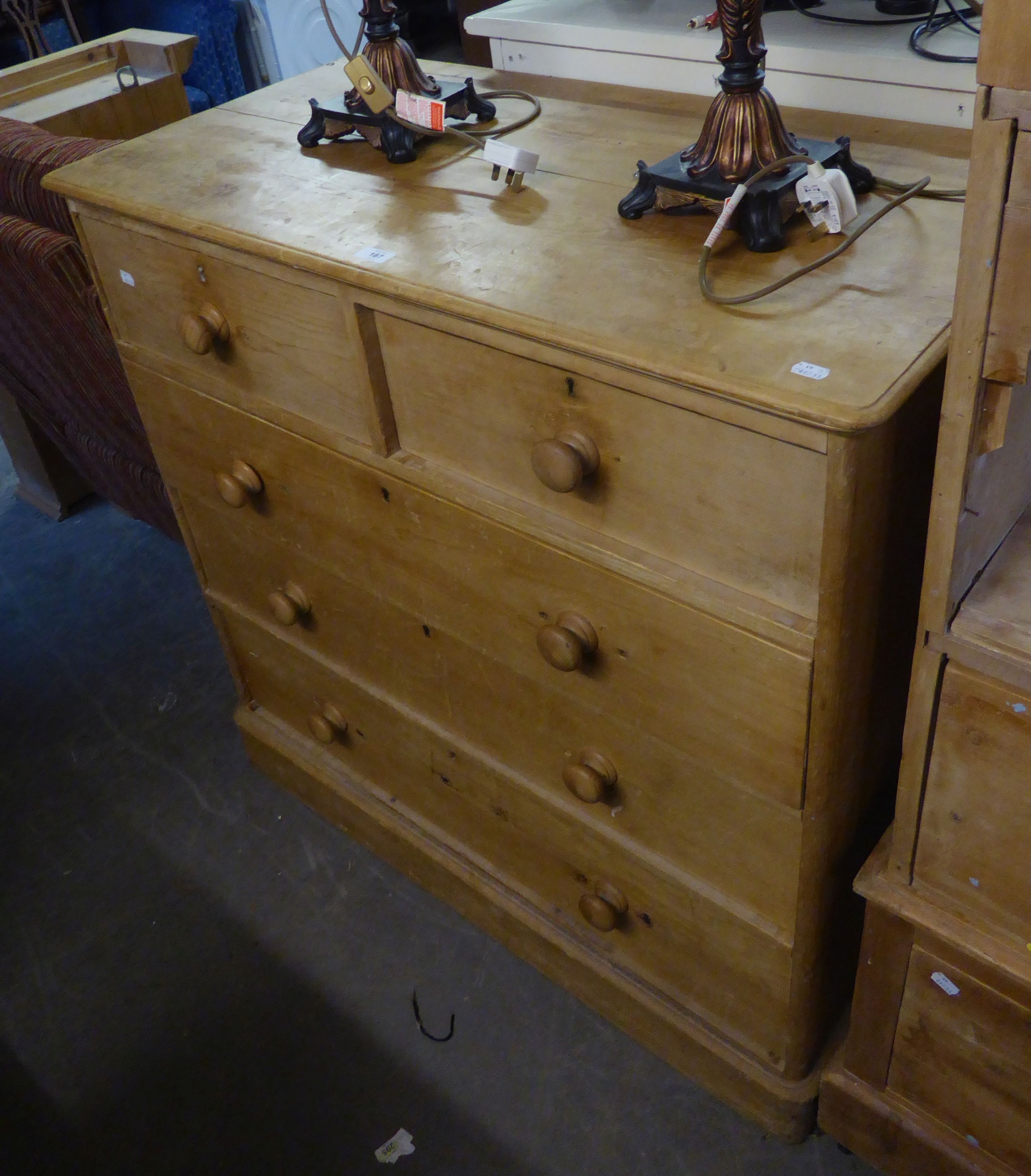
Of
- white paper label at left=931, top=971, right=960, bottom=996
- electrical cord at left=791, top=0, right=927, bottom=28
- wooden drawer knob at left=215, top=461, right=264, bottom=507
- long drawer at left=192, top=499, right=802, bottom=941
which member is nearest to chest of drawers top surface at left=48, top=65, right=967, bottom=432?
electrical cord at left=791, top=0, right=927, bottom=28

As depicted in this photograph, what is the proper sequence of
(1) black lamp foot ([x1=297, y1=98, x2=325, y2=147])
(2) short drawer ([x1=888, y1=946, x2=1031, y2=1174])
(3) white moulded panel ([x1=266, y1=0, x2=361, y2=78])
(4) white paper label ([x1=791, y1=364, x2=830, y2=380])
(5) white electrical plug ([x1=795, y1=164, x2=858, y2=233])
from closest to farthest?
(4) white paper label ([x1=791, y1=364, x2=830, y2=380])
(5) white electrical plug ([x1=795, y1=164, x2=858, y2=233])
(2) short drawer ([x1=888, y1=946, x2=1031, y2=1174])
(1) black lamp foot ([x1=297, y1=98, x2=325, y2=147])
(3) white moulded panel ([x1=266, y1=0, x2=361, y2=78])

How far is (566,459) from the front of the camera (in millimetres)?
909

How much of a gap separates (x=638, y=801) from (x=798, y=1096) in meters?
0.43

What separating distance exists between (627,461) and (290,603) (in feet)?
2.20

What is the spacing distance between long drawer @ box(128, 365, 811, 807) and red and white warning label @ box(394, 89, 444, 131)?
38 centimetres

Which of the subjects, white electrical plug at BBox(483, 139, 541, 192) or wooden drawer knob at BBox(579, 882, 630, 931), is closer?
white electrical plug at BBox(483, 139, 541, 192)

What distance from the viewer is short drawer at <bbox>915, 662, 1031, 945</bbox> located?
2.77ft

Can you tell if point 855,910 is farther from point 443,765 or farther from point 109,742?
point 109,742

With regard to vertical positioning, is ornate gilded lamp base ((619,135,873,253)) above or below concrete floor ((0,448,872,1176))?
above

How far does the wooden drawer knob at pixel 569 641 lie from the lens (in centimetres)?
104

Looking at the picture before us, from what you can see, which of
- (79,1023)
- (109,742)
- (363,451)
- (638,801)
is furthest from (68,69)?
(638,801)

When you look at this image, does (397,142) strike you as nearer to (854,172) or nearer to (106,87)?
(854,172)

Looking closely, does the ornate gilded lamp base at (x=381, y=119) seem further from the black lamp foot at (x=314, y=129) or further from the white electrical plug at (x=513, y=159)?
the white electrical plug at (x=513, y=159)

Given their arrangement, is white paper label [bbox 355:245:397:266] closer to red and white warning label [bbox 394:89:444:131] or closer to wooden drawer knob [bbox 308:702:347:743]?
red and white warning label [bbox 394:89:444:131]
